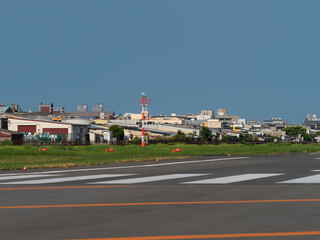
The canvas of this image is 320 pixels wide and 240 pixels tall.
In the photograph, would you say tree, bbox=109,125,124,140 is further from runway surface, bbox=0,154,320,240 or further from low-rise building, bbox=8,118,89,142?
runway surface, bbox=0,154,320,240

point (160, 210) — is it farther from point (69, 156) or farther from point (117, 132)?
point (117, 132)

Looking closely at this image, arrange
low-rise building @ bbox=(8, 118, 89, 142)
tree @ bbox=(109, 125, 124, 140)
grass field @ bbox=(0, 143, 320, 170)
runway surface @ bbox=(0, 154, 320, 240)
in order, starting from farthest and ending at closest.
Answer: tree @ bbox=(109, 125, 124, 140) < low-rise building @ bbox=(8, 118, 89, 142) < grass field @ bbox=(0, 143, 320, 170) < runway surface @ bbox=(0, 154, 320, 240)

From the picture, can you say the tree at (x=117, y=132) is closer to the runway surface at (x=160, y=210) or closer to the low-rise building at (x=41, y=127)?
the low-rise building at (x=41, y=127)

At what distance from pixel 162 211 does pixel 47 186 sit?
7.82 m

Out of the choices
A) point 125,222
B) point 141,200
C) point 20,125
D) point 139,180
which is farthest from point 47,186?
point 20,125

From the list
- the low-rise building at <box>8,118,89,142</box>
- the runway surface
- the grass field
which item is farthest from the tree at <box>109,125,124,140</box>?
the runway surface

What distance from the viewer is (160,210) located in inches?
524

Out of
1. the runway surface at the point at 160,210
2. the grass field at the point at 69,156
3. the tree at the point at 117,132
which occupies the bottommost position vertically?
the runway surface at the point at 160,210

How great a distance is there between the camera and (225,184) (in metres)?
20.6

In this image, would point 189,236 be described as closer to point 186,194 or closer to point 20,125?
point 186,194

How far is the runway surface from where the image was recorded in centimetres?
1034

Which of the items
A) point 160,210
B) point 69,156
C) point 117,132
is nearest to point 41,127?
point 117,132

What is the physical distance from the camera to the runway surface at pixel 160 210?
10336 millimetres

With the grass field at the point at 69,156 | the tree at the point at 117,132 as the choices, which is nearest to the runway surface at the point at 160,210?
the grass field at the point at 69,156
